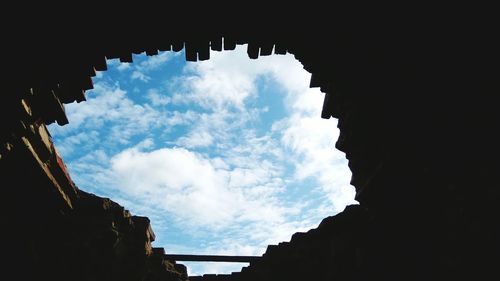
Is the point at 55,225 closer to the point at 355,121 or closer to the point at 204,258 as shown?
the point at 204,258

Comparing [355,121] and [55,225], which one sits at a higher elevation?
[355,121]

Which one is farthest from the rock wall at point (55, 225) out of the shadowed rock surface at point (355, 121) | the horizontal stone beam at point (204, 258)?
the horizontal stone beam at point (204, 258)

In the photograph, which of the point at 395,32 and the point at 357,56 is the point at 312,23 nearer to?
the point at 357,56

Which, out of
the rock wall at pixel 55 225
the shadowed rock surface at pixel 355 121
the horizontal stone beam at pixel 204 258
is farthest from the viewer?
the horizontal stone beam at pixel 204 258

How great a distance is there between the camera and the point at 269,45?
13.3ft

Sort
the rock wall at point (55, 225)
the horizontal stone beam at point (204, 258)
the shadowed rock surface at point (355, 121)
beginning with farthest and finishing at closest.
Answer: the horizontal stone beam at point (204, 258) → the rock wall at point (55, 225) → the shadowed rock surface at point (355, 121)

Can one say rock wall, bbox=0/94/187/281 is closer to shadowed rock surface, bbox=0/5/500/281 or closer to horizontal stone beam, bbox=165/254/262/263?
shadowed rock surface, bbox=0/5/500/281

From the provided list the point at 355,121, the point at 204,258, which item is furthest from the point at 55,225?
the point at 355,121

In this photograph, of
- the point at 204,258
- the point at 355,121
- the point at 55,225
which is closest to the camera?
the point at 355,121

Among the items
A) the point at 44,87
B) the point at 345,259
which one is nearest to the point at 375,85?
the point at 345,259

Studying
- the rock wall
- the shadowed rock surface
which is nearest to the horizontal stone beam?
the rock wall

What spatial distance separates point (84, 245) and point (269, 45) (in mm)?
3826

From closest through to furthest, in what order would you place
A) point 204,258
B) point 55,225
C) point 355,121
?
point 355,121 → point 55,225 → point 204,258

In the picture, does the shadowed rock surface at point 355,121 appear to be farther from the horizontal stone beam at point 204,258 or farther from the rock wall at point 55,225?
the horizontal stone beam at point 204,258
